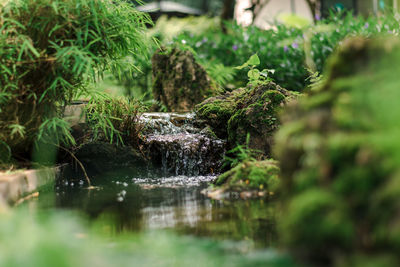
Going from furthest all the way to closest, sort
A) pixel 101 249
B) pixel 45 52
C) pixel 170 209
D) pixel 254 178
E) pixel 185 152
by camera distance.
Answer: pixel 185 152 → pixel 45 52 → pixel 254 178 → pixel 170 209 → pixel 101 249

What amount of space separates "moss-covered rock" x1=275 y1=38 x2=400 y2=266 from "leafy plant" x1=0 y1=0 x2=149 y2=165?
2.26 metres

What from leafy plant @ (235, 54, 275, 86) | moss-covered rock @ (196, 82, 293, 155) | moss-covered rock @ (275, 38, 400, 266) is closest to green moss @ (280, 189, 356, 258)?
moss-covered rock @ (275, 38, 400, 266)

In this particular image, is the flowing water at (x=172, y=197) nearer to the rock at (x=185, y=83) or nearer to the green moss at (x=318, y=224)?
the green moss at (x=318, y=224)

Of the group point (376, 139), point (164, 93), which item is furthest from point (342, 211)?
point (164, 93)

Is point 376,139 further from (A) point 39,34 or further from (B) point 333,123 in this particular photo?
(A) point 39,34

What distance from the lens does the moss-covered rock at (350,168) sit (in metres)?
1.50

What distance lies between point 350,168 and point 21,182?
2.73 meters

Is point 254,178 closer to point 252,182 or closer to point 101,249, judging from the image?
point 252,182

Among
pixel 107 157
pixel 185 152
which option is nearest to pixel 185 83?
pixel 185 152

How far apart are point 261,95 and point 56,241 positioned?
3636mm

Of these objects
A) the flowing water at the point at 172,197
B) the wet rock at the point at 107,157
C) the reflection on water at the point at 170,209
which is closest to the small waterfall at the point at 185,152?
the flowing water at the point at 172,197

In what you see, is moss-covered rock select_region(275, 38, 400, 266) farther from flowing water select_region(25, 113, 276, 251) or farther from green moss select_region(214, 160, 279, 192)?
green moss select_region(214, 160, 279, 192)

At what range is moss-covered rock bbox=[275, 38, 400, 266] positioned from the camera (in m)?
1.50

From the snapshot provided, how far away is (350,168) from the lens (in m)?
1.60
